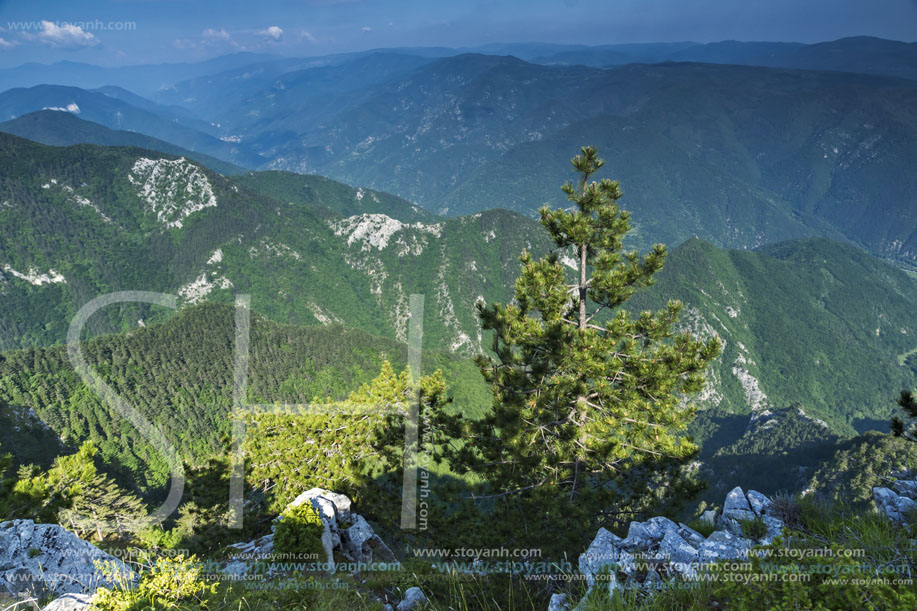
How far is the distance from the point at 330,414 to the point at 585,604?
683 inches

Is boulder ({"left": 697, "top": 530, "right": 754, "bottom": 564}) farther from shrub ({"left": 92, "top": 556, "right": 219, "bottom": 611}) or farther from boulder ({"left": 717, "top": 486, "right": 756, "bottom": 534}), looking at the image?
shrub ({"left": 92, "top": 556, "right": 219, "bottom": 611})

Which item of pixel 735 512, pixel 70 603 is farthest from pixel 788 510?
pixel 70 603

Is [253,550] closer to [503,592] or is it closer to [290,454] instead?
[290,454]

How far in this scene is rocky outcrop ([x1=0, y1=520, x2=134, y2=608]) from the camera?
7.86m

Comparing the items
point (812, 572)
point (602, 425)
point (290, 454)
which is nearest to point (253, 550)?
point (290, 454)

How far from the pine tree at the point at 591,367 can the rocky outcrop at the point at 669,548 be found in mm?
3750

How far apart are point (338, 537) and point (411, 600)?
713 cm

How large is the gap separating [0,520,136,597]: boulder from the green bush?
3822 mm

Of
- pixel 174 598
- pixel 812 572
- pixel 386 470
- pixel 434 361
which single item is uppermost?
pixel 812 572

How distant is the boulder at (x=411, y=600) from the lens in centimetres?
904

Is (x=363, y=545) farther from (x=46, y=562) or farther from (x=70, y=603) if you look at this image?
(x=70, y=603)

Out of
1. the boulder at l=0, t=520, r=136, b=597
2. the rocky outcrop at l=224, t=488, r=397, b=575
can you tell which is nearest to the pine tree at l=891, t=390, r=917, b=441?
the rocky outcrop at l=224, t=488, r=397, b=575

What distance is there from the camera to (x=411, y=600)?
9.32 metres

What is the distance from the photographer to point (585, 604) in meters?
5.96
